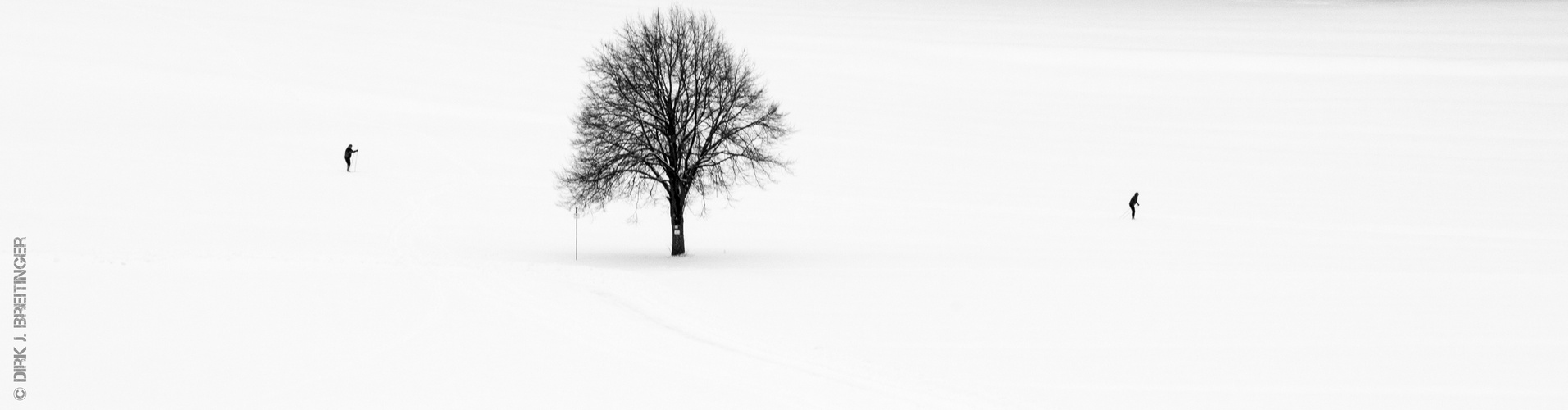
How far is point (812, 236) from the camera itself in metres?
35.0

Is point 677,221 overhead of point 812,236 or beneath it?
overhead

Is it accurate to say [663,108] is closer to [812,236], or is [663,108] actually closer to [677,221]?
[677,221]

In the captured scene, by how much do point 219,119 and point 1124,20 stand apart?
376 feet

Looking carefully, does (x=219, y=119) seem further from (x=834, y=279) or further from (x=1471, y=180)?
(x=1471, y=180)

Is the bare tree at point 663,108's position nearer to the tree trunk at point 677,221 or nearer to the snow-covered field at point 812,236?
the tree trunk at point 677,221

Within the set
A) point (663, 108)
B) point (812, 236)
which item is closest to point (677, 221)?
point (663, 108)

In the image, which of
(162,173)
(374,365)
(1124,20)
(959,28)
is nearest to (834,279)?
(374,365)

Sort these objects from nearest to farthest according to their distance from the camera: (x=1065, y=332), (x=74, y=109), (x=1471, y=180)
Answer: (x=1065, y=332), (x=1471, y=180), (x=74, y=109)

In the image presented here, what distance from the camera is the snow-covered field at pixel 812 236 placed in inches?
558

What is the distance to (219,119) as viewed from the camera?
185ft

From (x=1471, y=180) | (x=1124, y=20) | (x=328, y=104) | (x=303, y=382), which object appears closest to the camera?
(x=303, y=382)

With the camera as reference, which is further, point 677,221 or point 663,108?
point 677,221

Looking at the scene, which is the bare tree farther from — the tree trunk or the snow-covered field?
the snow-covered field

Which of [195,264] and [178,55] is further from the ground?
[178,55]
